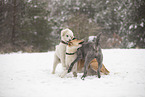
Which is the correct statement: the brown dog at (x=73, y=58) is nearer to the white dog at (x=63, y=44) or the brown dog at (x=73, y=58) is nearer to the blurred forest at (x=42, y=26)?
the white dog at (x=63, y=44)

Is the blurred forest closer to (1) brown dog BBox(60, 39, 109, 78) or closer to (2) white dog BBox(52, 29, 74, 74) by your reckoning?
(2) white dog BBox(52, 29, 74, 74)

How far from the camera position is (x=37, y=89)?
118 inches

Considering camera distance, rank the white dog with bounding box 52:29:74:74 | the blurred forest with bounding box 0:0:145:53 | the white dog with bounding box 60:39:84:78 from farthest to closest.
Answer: the blurred forest with bounding box 0:0:145:53 → the white dog with bounding box 52:29:74:74 → the white dog with bounding box 60:39:84:78

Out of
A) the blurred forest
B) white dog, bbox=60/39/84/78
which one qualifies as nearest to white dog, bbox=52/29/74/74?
white dog, bbox=60/39/84/78

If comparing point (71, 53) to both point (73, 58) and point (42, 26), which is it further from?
point (42, 26)

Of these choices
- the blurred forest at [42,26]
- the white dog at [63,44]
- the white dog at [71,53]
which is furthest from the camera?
the blurred forest at [42,26]

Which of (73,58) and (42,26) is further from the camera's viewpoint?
(42,26)

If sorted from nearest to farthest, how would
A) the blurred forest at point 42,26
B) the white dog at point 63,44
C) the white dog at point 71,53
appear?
1. the white dog at point 71,53
2. the white dog at point 63,44
3. the blurred forest at point 42,26

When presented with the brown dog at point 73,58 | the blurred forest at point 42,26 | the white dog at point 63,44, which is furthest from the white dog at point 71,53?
the blurred forest at point 42,26

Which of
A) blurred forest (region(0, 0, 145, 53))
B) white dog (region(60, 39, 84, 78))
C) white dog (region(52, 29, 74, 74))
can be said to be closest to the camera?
white dog (region(60, 39, 84, 78))

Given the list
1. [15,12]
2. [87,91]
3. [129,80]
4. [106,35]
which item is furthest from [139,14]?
[87,91]

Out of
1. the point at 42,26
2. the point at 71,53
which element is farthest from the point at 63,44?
the point at 42,26

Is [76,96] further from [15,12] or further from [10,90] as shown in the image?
[15,12]

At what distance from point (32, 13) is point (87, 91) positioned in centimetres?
1722
